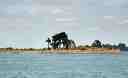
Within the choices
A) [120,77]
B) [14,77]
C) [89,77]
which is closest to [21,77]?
[14,77]

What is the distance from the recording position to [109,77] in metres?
49.6

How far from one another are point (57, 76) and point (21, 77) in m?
4.67

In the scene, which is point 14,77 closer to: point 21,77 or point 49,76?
point 21,77

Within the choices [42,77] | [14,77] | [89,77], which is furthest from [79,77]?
[14,77]

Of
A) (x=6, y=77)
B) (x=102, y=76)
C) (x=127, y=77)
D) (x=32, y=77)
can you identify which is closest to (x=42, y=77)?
(x=32, y=77)

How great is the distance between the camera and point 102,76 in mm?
50344

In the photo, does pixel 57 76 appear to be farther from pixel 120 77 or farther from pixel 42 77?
pixel 120 77

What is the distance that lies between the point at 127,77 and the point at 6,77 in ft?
50.4

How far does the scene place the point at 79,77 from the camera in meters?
49.6

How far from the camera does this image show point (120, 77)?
49844 mm

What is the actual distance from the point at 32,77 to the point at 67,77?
4475mm

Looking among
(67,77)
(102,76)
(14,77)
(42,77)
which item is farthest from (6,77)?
(102,76)

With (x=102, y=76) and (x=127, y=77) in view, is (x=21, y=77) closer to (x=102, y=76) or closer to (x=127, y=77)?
(x=102, y=76)

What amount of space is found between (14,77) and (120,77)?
1354 cm
